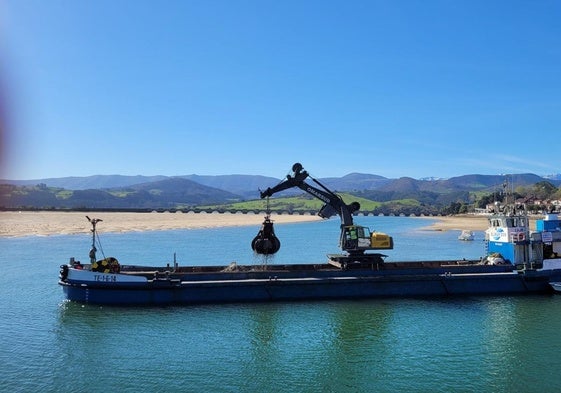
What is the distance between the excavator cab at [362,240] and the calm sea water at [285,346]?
3.45m

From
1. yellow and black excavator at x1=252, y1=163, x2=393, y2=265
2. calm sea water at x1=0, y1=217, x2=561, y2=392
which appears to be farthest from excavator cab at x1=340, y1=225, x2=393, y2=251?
calm sea water at x1=0, y1=217, x2=561, y2=392

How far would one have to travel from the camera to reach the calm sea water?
16234 millimetres

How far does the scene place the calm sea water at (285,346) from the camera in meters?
16.2

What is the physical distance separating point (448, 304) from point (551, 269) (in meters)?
8.33

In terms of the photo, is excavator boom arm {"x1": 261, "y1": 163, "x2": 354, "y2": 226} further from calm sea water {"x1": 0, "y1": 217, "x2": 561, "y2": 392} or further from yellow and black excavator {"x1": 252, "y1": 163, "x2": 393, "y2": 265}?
calm sea water {"x1": 0, "y1": 217, "x2": 561, "y2": 392}

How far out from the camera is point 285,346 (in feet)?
66.0

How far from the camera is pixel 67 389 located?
50.7 feet

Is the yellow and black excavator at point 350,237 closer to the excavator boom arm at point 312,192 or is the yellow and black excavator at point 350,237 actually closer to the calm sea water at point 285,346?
the excavator boom arm at point 312,192

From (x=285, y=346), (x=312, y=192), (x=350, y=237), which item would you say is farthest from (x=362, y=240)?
(x=285, y=346)

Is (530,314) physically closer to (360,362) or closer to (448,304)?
(448,304)

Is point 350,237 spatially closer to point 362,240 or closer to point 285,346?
point 362,240

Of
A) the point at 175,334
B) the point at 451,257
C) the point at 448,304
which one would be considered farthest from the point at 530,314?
the point at 451,257

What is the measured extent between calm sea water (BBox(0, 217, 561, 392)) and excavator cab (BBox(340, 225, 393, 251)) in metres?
3.45

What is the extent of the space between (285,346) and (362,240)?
1078 cm
